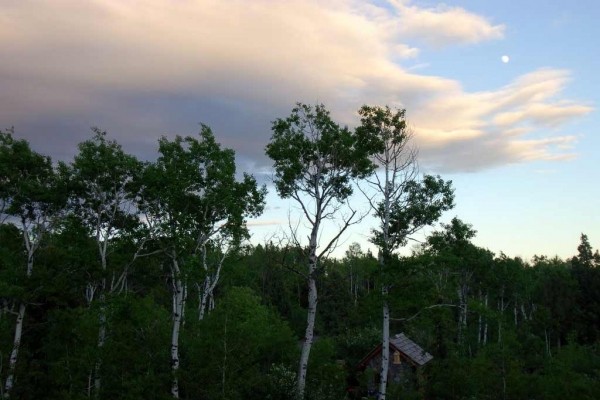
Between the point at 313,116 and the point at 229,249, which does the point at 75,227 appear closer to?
the point at 229,249

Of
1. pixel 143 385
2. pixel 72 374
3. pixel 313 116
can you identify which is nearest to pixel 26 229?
pixel 72 374

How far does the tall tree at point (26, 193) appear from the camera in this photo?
2523 cm

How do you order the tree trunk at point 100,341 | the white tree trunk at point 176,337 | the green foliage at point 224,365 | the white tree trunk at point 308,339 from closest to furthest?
the white tree trunk at point 308,339, the green foliage at point 224,365, the tree trunk at point 100,341, the white tree trunk at point 176,337

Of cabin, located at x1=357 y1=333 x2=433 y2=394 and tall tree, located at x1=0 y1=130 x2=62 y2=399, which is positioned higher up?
tall tree, located at x1=0 y1=130 x2=62 y2=399

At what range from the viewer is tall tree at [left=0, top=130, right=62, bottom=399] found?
25.2 meters

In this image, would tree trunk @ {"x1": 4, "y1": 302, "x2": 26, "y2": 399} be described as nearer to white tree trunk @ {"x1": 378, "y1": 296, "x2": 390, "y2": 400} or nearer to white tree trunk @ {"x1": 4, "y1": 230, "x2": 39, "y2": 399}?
white tree trunk @ {"x1": 4, "y1": 230, "x2": 39, "y2": 399}

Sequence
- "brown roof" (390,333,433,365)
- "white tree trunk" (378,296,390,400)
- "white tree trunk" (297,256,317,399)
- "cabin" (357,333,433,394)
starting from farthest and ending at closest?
"brown roof" (390,333,433,365) → "cabin" (357,333,433,394) → "white tree trunk" (378,296,390,400) → "white tree trunk" (297,256,317,399)

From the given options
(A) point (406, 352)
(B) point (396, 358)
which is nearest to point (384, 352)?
(B) point (396, 358)

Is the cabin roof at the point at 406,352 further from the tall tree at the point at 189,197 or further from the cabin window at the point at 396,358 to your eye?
the tall tree at the point at 189,197

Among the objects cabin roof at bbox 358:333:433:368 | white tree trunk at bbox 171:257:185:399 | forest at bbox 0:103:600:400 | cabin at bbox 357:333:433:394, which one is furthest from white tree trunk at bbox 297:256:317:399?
cabin roof at bbox 358:333:433:368

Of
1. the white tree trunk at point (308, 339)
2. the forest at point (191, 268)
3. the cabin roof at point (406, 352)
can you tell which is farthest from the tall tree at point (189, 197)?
the cabin roof at point (406, 352)

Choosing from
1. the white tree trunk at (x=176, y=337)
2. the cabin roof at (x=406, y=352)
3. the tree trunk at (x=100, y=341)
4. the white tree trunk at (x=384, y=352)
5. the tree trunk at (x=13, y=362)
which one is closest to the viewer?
the white tree trunk at (x=384, y=352)

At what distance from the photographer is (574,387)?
71.2ft

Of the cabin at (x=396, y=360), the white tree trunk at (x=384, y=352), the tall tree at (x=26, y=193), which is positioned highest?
the tall tree at (x=26, y=193)
